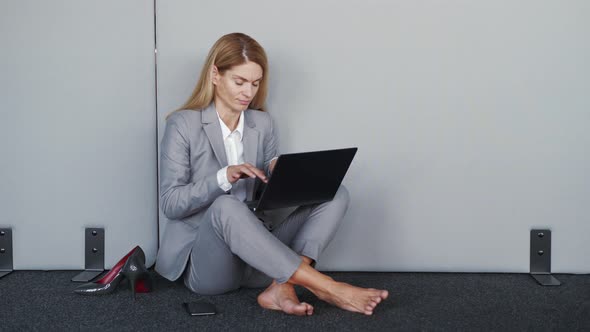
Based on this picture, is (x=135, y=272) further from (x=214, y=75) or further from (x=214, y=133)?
(x=214, y=75)

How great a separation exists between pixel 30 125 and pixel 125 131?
0.39 m

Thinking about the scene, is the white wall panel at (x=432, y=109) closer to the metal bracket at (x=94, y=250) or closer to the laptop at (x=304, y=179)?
the laptop at (x=304, y=179)

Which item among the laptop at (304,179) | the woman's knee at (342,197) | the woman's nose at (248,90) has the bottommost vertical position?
the woman's knee at (342,197)

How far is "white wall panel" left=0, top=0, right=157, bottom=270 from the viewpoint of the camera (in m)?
2.78

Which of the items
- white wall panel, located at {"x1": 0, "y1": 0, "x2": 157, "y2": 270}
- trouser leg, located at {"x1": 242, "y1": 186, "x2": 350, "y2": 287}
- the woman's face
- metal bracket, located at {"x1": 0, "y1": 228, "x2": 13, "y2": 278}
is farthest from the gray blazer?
metal bracket, located at {"x1": 0, "y1": 228, "x2": 13, "y2": 278}

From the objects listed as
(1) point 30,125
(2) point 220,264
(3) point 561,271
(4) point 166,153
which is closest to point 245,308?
(2) point 220,264

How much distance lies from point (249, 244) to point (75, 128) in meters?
1.04

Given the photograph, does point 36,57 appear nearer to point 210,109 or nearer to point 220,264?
point 210,109

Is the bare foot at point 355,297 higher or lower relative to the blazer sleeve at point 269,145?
lower

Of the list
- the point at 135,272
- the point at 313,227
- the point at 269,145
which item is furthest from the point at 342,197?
the point at 135,272

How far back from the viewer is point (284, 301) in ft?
7.48

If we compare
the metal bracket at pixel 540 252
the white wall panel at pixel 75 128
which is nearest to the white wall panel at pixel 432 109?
the metal bracket at pixel 540 252

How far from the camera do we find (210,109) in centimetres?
259

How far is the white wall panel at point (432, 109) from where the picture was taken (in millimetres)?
2795
